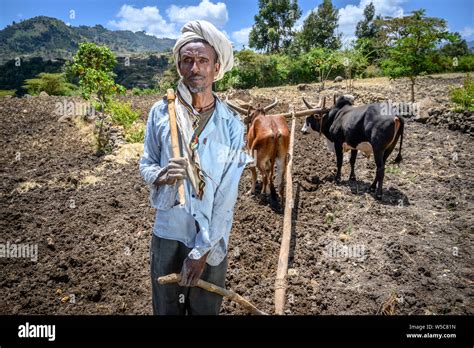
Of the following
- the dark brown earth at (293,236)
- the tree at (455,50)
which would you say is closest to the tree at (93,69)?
the dark brown earth at (293,236)

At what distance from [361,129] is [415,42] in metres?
6.68

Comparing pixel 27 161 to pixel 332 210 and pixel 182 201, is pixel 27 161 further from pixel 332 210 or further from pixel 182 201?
pixel 182 201

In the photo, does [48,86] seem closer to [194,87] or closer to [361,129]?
[361,129]

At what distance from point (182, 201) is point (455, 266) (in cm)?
354

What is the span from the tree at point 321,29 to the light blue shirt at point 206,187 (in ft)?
105

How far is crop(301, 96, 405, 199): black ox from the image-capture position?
573cm

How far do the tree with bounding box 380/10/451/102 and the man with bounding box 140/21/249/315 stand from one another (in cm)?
1053

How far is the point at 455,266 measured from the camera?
3.88 m

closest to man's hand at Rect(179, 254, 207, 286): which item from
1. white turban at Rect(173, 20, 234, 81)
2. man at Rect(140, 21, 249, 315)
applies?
man at Rect(140, 21, 249, 315)

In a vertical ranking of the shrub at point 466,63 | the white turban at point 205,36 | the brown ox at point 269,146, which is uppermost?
the shrub at point 466,63

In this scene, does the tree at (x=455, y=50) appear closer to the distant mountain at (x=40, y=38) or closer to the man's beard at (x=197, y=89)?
the man's beard at (x=197, y=89)

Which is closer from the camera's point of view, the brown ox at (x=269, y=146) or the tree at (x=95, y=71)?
the brown ox at (x=269, y=146)

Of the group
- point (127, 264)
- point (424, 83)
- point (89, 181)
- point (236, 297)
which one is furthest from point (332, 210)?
point (424, 83)

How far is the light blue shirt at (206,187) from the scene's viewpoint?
2002 millimetres
